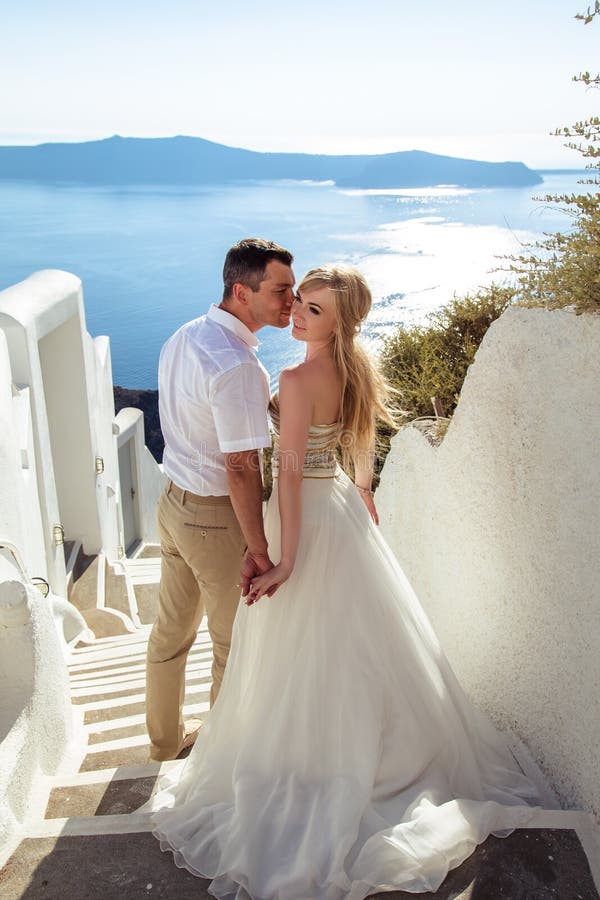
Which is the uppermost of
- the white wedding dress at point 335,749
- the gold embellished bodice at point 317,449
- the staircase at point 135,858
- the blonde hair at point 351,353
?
the blonde hair at point 351,353


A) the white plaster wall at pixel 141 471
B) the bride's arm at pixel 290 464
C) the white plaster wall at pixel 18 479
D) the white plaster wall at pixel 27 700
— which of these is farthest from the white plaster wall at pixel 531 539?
the white plaster wall at pixel 141 471

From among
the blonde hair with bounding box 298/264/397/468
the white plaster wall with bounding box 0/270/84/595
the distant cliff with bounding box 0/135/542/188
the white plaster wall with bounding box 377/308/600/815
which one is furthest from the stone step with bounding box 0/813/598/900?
the distant cliff with bounding box 0/135/542/188

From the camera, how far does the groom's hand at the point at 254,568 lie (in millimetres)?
2670

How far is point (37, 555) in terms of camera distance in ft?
20.6

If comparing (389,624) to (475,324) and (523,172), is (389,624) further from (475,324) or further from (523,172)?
(523,172)

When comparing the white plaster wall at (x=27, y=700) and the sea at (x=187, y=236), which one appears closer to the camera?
the white plaster wall at (x=27, y=700)

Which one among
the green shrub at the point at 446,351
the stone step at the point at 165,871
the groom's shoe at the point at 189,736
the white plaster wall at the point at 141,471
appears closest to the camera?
the stone step at the point at 165,871

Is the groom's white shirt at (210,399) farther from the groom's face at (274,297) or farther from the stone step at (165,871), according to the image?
the stone step at (165,871)

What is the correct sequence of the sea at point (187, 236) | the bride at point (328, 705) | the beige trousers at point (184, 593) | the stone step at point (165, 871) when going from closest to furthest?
the stone step at point (165, 871) → the bride at point (328, 705) → the beige trousers at point (184, 593) → the sea at point (187, 236)

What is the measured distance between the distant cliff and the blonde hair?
6719 centimetres

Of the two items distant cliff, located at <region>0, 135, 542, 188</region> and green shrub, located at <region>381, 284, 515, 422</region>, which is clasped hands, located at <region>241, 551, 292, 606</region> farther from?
distant cliff, located at <region>0, 135, 542, 188</region>

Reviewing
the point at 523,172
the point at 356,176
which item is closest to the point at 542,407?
the point at 523,172

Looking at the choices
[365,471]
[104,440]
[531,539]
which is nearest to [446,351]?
[365,471]

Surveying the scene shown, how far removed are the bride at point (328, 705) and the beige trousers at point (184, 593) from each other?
0.75ft
